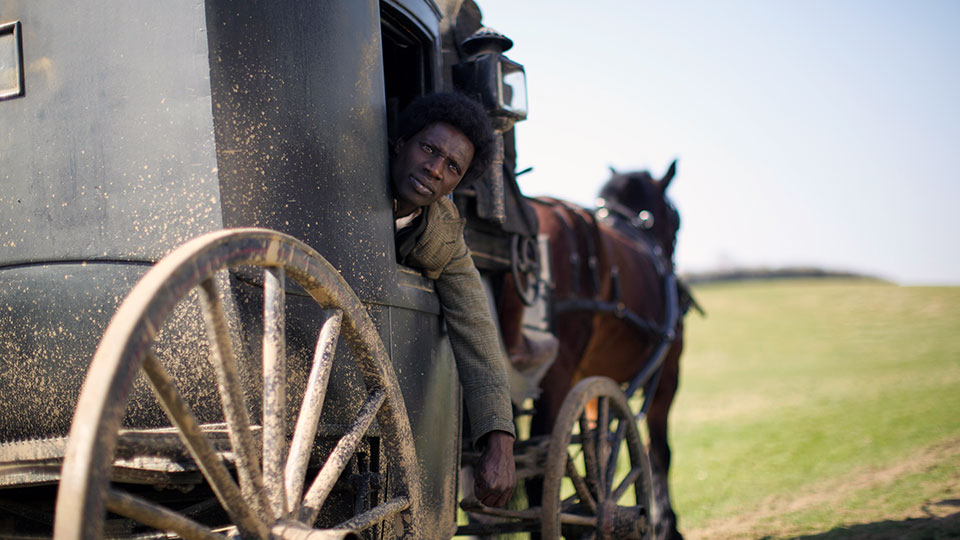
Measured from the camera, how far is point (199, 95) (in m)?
1.87

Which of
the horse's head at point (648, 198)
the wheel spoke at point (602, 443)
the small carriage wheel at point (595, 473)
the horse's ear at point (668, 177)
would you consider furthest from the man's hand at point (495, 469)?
the horse's ear at point (668, 177)

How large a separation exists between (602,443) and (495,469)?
36.9 inches

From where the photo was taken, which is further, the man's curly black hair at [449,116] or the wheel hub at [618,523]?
the wheel hub at [618,523]

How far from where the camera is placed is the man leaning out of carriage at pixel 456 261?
2.64 m

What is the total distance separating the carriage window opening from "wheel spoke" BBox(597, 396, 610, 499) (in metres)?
1.50

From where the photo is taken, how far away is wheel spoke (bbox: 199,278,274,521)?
4.92 ft

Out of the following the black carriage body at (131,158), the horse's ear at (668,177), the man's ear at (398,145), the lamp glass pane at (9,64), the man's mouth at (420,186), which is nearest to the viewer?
the black carriage body at (131,158)

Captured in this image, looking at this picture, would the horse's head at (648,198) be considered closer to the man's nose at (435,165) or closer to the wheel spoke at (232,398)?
the man's nose at (435,165)

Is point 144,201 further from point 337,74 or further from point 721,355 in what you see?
point 721,355

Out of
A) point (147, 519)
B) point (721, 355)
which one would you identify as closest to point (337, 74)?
point (147, 519)

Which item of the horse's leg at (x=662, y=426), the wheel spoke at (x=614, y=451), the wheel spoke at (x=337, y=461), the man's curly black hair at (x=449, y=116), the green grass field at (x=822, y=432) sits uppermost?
the man's curly black hair at (x=449, y=116)

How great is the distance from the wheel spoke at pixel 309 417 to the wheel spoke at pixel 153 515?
0.22 m

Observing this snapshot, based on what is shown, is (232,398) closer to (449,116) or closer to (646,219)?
(449,116)

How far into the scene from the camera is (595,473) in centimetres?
350
